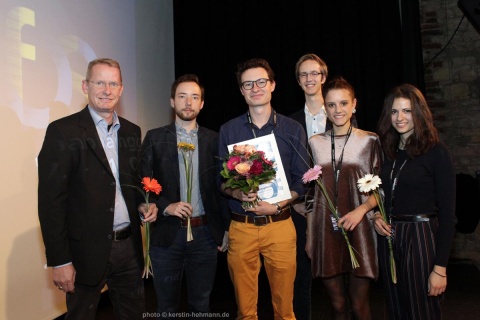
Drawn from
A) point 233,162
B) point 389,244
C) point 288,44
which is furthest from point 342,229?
point 288,44

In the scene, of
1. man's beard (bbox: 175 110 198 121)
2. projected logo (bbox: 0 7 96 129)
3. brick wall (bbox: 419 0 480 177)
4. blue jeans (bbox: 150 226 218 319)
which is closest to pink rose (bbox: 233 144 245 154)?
man's beard (bbox: 175 110 198 121)

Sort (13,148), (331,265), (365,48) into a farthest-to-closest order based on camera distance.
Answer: (365,48) → (13,148) → (331,265)

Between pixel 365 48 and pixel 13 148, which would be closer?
pixel 13 148

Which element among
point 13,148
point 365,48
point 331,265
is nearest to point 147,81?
point 13,148

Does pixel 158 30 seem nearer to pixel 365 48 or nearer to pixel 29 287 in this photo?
pixel 365 48

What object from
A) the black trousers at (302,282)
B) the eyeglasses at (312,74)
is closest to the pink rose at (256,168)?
the black trousers at (302,282)

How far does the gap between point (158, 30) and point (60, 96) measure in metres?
2.36

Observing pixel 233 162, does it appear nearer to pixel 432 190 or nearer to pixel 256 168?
pixel 256 168

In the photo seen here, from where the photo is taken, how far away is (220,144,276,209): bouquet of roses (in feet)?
7.25

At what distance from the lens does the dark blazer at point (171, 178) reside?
2717 mm

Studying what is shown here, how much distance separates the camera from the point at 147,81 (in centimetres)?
532

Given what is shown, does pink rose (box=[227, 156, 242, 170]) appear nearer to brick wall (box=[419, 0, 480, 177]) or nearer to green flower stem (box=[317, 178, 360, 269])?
green flower stem (box=[317, 178, 360, 269])

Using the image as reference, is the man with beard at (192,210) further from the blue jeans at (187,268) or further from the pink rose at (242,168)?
the pink rose at (242,168)

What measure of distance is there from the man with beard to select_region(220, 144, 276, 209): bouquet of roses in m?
0.47
